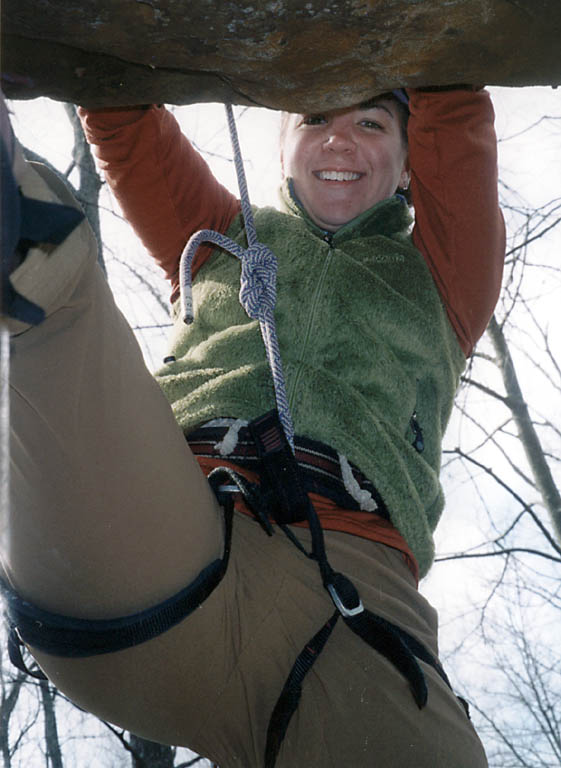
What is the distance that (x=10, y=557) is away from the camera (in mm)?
1262

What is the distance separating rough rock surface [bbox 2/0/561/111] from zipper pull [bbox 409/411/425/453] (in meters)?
0.81

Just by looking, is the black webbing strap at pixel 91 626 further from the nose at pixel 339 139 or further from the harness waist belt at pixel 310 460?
the nose at pixel 339 139

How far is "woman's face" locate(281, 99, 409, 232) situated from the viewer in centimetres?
229

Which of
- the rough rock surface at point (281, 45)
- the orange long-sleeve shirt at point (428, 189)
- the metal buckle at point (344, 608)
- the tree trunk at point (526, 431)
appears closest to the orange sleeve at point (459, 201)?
the orange long-sleeve shirt at point (428, 189)

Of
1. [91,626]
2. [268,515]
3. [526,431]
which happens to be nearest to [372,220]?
[268,515]

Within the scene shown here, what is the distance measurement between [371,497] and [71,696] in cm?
76

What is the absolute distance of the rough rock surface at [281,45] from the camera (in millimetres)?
1288

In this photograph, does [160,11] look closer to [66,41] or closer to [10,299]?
[66,41]

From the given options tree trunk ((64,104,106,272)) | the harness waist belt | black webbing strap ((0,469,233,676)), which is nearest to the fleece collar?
the harness waist belt

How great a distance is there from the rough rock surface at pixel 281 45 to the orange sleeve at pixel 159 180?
0.63 meters

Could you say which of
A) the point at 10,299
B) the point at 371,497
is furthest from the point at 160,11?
the point at 371,497

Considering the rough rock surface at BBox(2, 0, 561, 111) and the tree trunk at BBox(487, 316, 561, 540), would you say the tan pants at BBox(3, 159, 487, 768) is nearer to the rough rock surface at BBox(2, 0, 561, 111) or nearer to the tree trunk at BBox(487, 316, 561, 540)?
the rough rock surface at BBox(2, 0, 561, 111)

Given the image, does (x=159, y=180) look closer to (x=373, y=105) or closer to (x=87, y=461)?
(x=373, y=105)

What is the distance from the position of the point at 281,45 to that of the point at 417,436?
3.31 ft
